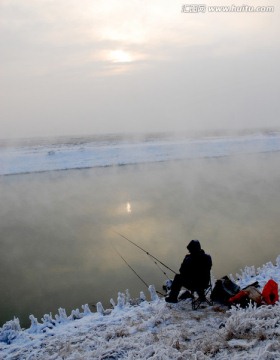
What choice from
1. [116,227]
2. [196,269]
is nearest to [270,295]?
[196,269]

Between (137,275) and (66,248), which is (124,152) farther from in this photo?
(137,275)

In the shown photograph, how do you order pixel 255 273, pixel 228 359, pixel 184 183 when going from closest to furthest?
pixel 228 359 < pixel 255 273 < pixel 184 183

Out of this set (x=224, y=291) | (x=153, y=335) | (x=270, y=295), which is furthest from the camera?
(x=224, y=291)

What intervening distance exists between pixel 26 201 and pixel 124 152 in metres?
18.7

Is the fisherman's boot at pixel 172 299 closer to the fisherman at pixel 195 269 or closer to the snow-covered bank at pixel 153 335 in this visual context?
the snow-covered bank at pixel 153 335

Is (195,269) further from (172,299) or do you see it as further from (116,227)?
(116,227)

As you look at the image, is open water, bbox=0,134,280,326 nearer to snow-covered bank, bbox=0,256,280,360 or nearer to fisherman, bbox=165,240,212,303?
snow-covered bank, bbox=0,256,280,360

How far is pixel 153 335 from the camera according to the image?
5.64 m

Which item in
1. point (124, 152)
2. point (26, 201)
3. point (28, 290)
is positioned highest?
point (124, 152)

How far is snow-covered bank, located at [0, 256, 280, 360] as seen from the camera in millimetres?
5059

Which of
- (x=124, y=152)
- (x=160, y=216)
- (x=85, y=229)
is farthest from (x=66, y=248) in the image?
(x=124, y=152)

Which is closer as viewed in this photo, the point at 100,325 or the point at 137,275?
the point at 100,325

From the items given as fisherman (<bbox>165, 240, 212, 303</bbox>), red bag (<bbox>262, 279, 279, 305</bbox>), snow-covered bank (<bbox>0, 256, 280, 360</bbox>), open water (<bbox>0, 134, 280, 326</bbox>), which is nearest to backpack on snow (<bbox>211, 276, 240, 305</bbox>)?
snow-covered bank (<bbox>0, 256, 280, 360</bbox>)

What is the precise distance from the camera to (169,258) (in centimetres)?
986
